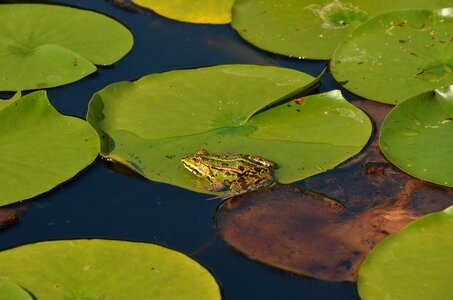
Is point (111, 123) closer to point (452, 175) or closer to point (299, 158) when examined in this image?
point (299, 158)

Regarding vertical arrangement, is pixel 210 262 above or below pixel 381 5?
below

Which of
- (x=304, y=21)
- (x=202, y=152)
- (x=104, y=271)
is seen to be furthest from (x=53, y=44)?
(x=104, y=271)

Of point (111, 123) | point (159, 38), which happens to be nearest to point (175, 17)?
point (159, 38)

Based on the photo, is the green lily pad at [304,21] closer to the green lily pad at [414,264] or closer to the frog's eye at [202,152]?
the frog's eye at [202,152]

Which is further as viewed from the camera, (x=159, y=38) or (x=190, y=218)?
(x=159, y=38)

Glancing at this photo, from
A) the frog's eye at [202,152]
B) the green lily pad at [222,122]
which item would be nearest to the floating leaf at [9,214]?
the green lily pad at [222,122]

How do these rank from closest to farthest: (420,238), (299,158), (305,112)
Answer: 1. (420,238)
2. (299,158)
3. (305,112)
